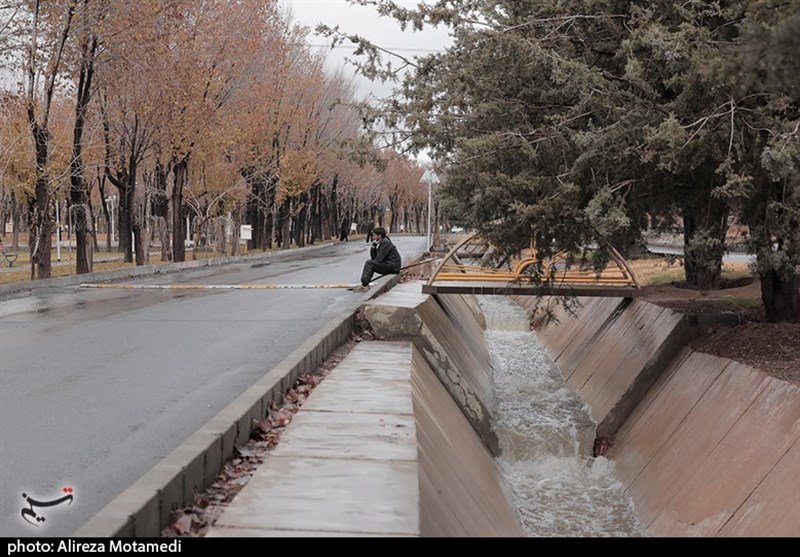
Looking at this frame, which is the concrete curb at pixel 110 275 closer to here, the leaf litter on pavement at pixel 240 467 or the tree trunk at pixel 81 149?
the tree trunk at pixel 81 149

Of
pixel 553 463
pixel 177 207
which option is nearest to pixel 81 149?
pixel 177 207

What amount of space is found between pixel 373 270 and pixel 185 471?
13244 mm

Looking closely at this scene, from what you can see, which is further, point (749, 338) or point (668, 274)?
point (668, 274)

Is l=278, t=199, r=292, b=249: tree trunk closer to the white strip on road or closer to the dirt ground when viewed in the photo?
the white strip on road

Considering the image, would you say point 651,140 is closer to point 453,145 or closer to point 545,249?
point 545,249

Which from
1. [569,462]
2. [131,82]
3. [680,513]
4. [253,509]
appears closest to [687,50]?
[680,513]

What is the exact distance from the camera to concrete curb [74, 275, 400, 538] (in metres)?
4.00

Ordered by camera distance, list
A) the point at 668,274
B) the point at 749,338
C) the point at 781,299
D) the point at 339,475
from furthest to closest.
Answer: the point at 668,274 < the point at 781,299 < the point at 749,338 < the point at 339,475

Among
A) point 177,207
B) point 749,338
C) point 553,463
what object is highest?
point 177,207

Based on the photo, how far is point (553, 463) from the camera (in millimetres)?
11656

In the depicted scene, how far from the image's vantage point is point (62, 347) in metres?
10.6

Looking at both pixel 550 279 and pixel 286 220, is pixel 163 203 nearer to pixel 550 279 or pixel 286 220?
pixel 286 220

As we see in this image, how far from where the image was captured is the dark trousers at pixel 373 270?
18.0 meters

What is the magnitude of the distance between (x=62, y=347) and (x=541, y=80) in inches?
296
